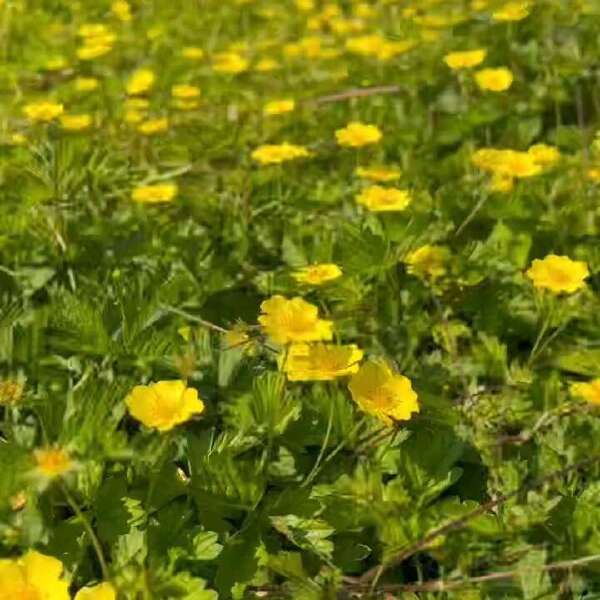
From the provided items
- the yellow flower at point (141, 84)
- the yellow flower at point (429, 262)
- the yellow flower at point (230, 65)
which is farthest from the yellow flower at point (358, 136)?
the yellow flower at point (230, 65)

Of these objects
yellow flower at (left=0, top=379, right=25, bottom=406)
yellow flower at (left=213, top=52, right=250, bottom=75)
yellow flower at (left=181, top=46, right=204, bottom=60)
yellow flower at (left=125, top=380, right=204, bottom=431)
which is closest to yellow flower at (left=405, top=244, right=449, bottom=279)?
yellow flower at (left=125, top=380, right=204, bottom=431)

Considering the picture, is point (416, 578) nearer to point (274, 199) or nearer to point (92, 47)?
point (274, 199)

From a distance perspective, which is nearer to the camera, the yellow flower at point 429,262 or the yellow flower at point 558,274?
the yellow flower at point 558,274

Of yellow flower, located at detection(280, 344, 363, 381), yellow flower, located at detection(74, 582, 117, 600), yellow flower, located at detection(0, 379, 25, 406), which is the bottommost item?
yellow flower, located at detection(74, 582, 117, 600)

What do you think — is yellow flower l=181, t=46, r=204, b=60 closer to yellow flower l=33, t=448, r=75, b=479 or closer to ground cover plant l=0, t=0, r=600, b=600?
ground cover plant l=0, t=0, r=600, b=600

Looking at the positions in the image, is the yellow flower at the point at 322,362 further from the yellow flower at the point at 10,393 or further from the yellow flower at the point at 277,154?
the yellow flower at the point at 277,154

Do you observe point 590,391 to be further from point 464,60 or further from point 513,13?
point 513,13

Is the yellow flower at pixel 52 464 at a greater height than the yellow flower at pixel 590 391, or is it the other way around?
the yellow flower at pixel 52 464
